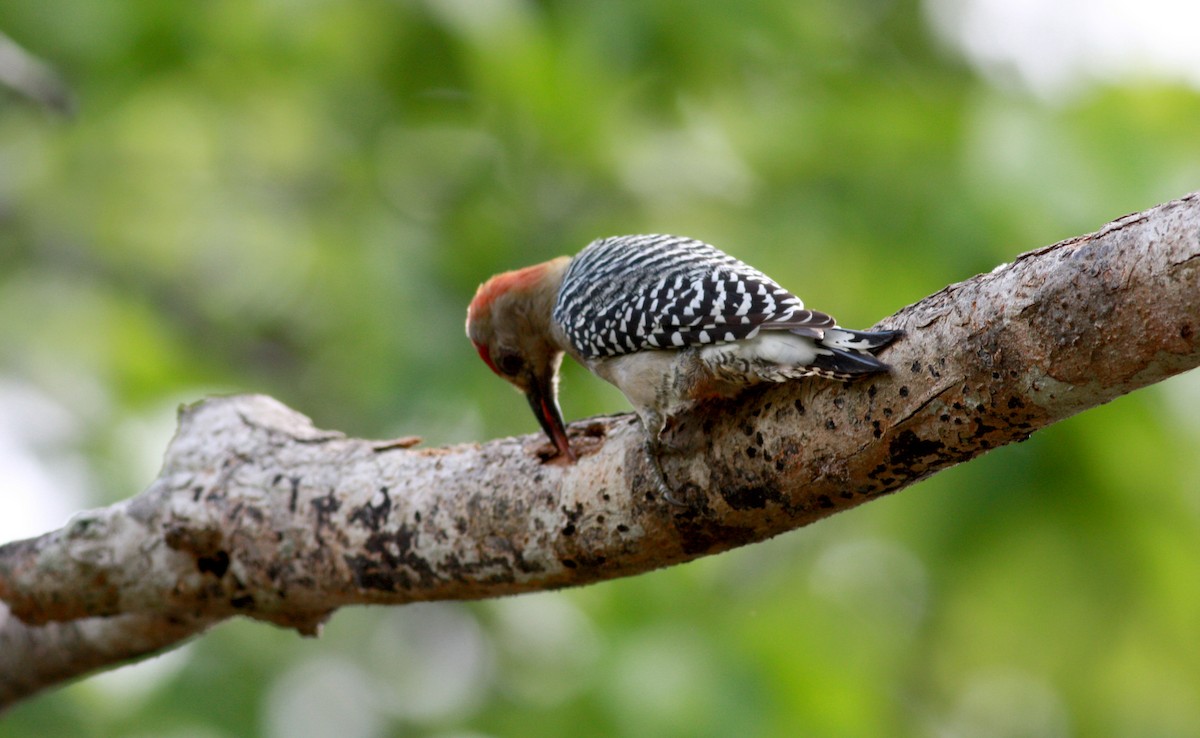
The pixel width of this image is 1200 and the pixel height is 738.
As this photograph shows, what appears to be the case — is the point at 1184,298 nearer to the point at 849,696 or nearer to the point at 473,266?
the point at 849,696

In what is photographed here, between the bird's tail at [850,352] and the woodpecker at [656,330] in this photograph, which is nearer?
the bird's tail at [850,352]

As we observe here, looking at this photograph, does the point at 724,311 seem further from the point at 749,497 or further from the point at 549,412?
the point at 549,412

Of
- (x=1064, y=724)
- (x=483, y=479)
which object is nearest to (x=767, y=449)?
(x=483, y=479)

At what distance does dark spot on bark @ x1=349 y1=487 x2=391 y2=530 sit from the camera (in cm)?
437

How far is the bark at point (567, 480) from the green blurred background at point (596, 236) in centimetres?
269

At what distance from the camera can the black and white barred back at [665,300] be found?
3803 millimetres

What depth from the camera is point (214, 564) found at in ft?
15.1

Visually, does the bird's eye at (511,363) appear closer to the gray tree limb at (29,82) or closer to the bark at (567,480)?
the bark at (567,480)

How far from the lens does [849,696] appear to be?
6.81 meters

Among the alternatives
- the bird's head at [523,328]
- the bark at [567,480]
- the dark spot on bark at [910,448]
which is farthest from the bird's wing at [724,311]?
the bird's head at [523,328]

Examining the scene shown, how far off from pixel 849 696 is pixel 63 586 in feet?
14.2

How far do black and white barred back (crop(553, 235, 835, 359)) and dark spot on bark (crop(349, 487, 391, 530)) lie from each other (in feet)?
3.40

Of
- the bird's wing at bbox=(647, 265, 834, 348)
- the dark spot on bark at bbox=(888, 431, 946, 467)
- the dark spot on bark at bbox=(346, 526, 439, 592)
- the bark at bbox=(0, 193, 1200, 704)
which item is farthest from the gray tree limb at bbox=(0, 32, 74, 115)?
the dark spot on bark at bbox=(888, 431, 946, 467)

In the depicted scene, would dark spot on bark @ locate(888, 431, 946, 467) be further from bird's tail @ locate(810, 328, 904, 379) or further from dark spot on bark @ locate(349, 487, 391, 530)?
dark spot on bark @ locate(349, 487, 391, 530)
